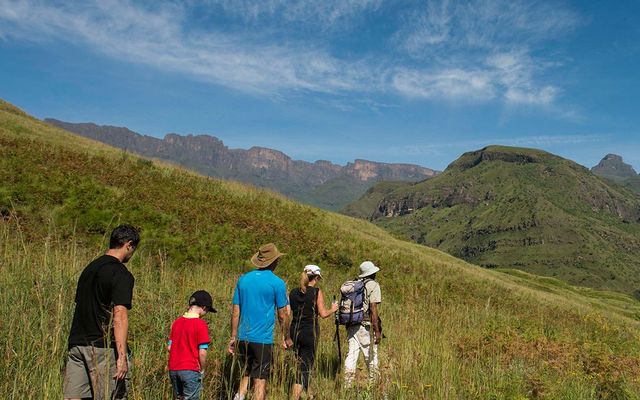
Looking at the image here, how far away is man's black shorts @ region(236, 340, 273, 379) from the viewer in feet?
19.3

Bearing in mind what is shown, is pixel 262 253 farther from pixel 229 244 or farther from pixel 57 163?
pixel 57 163

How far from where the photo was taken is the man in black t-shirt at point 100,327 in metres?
4.36

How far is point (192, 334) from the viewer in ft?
16.4

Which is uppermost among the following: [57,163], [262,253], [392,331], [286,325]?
[57,163]

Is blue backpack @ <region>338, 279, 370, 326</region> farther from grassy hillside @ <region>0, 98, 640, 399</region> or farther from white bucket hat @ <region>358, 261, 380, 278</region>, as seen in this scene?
grassy hillside @ <region>0, 98, 640, 399</region>

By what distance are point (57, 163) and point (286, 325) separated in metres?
14.7

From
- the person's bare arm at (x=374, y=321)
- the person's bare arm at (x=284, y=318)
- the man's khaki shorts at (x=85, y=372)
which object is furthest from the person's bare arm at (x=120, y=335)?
the person's bare arm at (x=374, y=321)

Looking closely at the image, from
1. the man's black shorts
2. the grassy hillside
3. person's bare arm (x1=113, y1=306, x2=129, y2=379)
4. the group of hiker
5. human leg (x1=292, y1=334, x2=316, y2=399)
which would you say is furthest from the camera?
human leg (x1=292, y1=334, x2=316, y2=399)

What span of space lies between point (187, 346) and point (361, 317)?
11.1ft

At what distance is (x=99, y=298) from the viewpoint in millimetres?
4441

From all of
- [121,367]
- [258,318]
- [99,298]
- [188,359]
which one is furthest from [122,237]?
[258,318]

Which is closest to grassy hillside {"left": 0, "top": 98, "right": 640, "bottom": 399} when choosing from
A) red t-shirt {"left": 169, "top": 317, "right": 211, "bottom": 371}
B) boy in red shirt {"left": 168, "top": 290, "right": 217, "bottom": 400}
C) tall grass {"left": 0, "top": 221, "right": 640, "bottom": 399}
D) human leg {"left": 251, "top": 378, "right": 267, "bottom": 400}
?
tall grass {"left": 0, "top": 221, "right": 640, "bottom": 399}

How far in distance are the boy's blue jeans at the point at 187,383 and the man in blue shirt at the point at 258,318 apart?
0.83 m

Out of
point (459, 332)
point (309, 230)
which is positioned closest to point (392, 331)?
point (459, 332)
